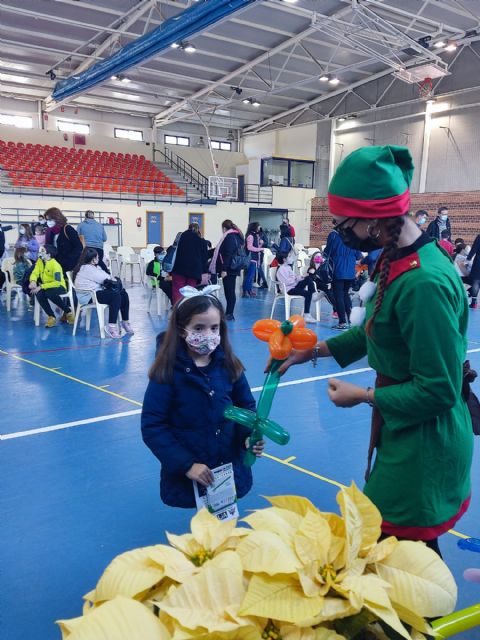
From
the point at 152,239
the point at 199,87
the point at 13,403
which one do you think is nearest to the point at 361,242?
the point at 13,403

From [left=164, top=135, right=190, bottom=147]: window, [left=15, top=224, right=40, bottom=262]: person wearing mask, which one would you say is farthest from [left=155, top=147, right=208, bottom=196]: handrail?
[left=15, top=224, right=40, bottom=262]: person wearing mask

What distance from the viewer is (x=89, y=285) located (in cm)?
689

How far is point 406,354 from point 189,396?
0.92m

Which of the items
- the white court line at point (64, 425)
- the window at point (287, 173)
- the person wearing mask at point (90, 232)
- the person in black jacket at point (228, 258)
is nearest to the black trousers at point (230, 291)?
the person in black jacket at point (228, 258)

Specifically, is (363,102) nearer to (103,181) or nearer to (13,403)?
(103,181)

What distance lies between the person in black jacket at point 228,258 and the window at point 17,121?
52.2 ft

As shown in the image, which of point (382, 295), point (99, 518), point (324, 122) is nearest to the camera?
point (382, 295)

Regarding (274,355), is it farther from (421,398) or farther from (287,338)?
(421,398)

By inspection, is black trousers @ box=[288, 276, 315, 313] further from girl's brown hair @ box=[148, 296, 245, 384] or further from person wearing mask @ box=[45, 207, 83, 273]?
girl's brown hair @ box=[148, 296, 245, 384]

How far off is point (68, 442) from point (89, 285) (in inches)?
145

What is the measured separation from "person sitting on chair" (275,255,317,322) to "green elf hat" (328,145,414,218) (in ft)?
22.2

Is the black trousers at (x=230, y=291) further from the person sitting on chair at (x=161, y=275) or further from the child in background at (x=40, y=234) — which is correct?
the child in background at (x=40, y=234)

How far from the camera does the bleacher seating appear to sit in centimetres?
1836

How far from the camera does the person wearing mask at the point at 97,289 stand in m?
6.85
